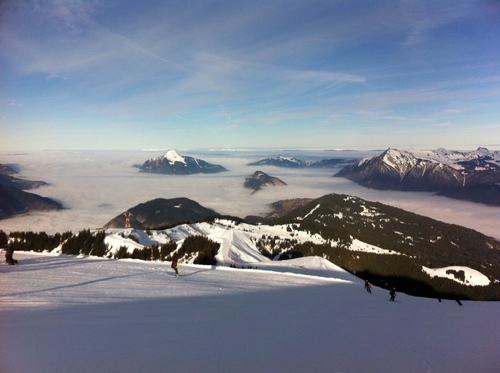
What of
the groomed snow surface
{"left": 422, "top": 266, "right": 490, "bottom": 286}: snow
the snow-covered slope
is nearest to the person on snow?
the groomed snow surface

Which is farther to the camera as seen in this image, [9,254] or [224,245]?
[224,245]

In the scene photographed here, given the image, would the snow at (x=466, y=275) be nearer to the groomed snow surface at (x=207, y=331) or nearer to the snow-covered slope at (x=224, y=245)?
the snow-covered slope at (x=224, y=245)

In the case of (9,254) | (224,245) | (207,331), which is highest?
(207,331)

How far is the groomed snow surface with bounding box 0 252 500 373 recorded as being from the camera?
8.20m

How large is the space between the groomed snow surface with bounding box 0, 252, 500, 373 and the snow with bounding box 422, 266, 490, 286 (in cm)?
18923

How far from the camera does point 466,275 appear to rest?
183 meters

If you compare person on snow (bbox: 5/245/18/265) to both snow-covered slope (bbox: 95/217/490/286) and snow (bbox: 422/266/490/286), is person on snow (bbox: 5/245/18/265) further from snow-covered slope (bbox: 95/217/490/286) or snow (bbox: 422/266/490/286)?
snow (bbox: 422/266/490/286)

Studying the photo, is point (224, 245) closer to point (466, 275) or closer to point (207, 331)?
Answer: point (207, 331)

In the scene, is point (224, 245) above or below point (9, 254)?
below

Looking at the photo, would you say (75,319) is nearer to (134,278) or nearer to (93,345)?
(93,345)

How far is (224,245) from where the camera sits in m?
98.7

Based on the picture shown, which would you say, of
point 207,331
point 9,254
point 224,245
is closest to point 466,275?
point 224,245

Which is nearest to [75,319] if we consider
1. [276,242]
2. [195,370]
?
[195,370]

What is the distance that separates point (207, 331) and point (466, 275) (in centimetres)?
23169
